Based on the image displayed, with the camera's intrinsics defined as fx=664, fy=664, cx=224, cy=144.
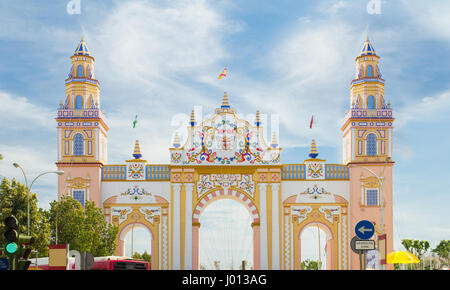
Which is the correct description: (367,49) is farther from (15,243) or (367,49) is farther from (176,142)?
(15,243)

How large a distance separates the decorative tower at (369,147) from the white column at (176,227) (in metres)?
13.5

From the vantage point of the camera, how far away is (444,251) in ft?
316

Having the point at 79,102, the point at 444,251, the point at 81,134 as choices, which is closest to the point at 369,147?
the point at 81,134

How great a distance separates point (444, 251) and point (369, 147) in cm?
5051

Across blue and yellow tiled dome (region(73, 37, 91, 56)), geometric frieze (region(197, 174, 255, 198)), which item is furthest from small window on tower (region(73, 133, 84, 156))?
geometric frieze (region(197, 174, 255, 198))

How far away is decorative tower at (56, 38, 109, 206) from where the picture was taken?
171 feet

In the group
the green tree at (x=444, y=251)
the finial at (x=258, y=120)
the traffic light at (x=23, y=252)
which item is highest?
the finial at (x=258, y=120)

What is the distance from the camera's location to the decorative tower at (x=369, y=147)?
51812 mm

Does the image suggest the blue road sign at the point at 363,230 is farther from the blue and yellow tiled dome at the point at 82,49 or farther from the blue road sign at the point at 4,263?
the blue and yellow tiled dome at the point at 82,49

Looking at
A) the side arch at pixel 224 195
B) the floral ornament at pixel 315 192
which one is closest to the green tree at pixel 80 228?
the side arch at pixel 224 195

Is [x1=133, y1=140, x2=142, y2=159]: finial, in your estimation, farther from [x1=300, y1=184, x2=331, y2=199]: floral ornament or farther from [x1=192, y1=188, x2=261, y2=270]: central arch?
[x1=300, y1=184, x2=331, y2=199]: floral ornament
